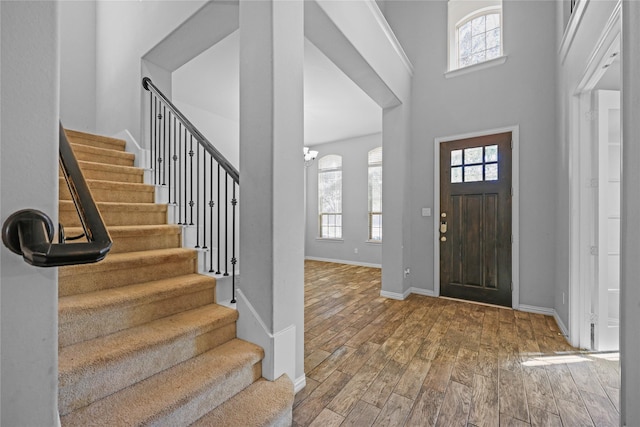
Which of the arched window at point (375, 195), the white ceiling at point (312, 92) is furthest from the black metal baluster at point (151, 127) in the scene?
the arched window at point (375, 195)

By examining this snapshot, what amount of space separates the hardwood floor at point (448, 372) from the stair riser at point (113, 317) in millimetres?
918

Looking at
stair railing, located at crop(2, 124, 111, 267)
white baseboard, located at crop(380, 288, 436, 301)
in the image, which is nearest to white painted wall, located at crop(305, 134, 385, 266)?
white baseboard, located at crop(380, 288, 436, 301)

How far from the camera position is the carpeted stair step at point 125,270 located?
4.90 feet

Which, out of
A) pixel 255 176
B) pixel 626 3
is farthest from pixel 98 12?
pixel 626 3

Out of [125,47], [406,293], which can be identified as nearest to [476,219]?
[406,293]

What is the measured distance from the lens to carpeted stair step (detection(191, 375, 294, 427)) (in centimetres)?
129

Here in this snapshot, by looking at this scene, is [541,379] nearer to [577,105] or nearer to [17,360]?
[577,105]

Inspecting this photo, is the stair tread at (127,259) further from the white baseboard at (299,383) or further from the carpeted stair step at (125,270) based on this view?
the white baseboard at (299,383)

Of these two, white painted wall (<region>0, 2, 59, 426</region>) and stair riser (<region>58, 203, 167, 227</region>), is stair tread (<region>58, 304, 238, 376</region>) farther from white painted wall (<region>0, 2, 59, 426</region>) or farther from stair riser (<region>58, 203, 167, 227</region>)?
stair riser (<region>58, 203, 167, 227</region>)

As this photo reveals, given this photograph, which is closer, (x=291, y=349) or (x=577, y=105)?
(x=291, y=349)

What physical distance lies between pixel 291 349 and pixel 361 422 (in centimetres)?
54

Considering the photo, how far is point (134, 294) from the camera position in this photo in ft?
5.01

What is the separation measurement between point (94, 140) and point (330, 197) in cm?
471

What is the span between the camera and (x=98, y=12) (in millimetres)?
3949
